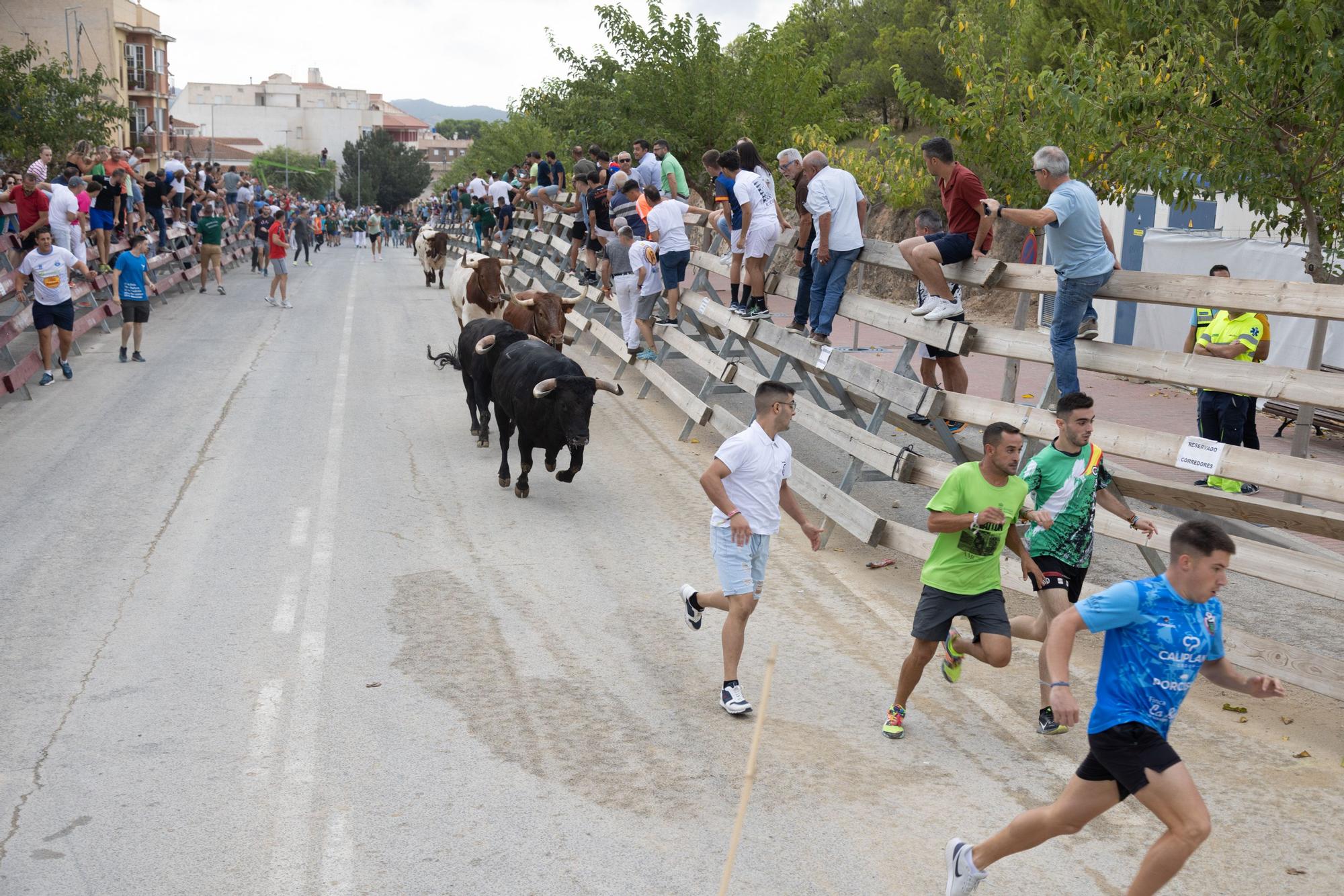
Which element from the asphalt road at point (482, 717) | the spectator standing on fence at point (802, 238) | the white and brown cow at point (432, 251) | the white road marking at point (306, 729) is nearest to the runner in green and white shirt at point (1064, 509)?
the asphalt road at point (482, 717)

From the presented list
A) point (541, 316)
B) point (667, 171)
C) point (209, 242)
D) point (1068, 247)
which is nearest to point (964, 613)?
point (1068, 247)

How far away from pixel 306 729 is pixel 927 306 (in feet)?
19.0

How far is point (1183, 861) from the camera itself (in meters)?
4.46

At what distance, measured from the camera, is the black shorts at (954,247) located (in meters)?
9.61

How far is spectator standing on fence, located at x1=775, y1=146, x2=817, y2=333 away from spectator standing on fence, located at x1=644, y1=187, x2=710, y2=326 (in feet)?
8.98

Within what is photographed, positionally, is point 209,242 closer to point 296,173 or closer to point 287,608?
point 287,608

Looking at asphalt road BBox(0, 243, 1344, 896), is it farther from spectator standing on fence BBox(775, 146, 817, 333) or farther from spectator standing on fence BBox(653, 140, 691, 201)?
spectator standing on fence BBox(653, 140, 691, 201)

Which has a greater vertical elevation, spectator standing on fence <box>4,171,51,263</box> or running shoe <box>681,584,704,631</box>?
spectator standing on fence <box>4,171,51,263</box>

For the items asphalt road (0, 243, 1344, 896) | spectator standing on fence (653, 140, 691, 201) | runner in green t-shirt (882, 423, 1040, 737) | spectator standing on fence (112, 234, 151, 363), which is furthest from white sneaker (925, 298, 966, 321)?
spectator standing on fence (112, 234, 151, 363)

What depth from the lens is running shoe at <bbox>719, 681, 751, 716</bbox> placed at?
6.94 metres

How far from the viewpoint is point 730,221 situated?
14.3 meters

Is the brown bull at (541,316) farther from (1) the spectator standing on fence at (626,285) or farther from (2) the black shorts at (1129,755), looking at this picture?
(2) the black shorts at (1129,755)

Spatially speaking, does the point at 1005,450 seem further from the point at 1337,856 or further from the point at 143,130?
the point at 143,130

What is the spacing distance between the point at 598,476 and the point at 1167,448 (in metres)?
6.38
